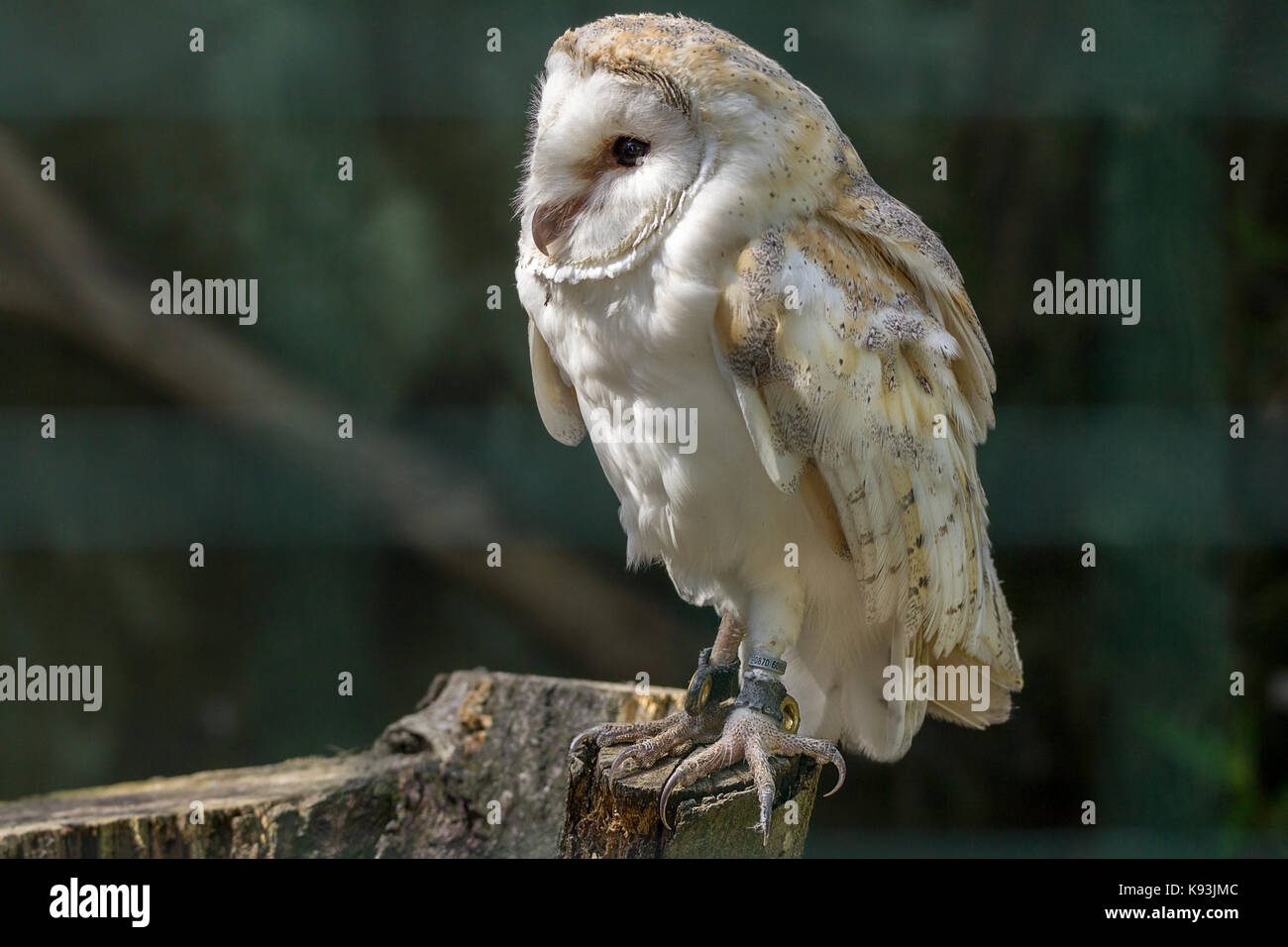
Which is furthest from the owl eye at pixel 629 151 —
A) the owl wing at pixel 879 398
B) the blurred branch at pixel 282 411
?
the blurred branch at pixel 282 411

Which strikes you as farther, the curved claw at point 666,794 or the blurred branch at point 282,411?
the blurred branch at point 282,411

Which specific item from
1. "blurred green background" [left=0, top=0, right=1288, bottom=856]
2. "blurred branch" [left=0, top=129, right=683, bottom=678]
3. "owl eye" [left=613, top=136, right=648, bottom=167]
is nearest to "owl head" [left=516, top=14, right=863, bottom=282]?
"owl eye" [left=613, top=136, right=648, bottom=167]

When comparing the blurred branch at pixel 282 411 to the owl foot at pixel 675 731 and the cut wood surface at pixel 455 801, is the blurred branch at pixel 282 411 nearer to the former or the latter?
the cut wood surface at pixel 455 801

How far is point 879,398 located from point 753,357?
0.50ft

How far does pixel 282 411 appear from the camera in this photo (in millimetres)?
1811

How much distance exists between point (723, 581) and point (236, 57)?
119 cm

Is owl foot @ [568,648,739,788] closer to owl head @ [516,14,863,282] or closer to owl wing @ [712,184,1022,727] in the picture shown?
owl wing @ [712,184,1022,727]

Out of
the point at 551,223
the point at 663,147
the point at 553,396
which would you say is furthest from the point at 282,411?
the point at 663,147

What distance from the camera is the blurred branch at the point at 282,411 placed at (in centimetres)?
181

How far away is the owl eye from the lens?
1098 mm

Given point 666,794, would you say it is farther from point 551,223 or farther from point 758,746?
point 551,223

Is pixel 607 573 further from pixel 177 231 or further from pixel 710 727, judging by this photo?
pixel 177 231

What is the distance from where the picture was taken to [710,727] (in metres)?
1.24

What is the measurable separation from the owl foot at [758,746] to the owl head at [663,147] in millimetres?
482
